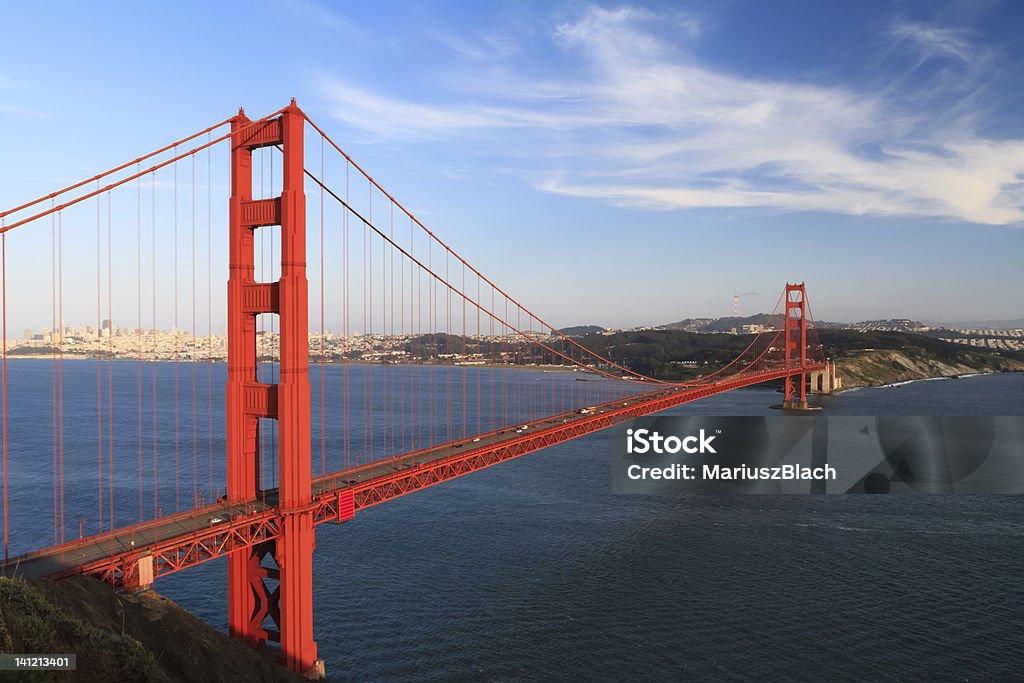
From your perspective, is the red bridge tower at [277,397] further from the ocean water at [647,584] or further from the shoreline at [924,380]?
the shoreline at [924,380]

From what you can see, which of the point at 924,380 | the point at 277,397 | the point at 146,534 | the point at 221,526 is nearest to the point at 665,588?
the point at 277,397

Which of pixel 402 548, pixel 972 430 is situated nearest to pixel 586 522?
pixel 402 548

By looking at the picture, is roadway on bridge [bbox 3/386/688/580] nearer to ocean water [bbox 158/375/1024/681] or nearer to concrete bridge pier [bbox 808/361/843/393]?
ocean water [bbox 158/375/1024/681]

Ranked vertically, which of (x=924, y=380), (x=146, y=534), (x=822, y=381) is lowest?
(x=924, y=380)

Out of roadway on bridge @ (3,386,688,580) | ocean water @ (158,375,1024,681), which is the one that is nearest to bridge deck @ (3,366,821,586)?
roadway on bridge @ (3,386,688,580)

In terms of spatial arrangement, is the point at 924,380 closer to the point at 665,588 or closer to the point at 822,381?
the point at 822,381

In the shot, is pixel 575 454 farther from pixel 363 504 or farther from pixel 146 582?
pixel 146 582

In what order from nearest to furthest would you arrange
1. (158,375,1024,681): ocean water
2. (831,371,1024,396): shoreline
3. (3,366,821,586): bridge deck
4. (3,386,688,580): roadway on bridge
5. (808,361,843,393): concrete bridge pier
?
(3,386,688,580): roadway on bridge, (3,366,821,586): bridge deck, (158,375,1024,681): ocean water, (808,361,843,393): concrete bridge pier, (831,371,1024,396): shoreline

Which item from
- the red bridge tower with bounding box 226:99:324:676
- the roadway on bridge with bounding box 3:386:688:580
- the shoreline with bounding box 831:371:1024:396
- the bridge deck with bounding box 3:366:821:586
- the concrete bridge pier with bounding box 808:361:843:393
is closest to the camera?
the roadway on bridge with bounding box 3:386:688:580
